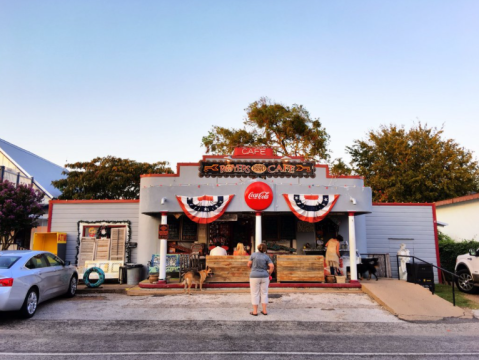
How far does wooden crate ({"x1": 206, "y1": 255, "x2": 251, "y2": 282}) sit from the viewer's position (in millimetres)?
12023

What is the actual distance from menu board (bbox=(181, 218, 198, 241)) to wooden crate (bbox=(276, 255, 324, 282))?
13.7 ft

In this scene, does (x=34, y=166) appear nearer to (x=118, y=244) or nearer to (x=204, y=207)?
(x=118, y=244)

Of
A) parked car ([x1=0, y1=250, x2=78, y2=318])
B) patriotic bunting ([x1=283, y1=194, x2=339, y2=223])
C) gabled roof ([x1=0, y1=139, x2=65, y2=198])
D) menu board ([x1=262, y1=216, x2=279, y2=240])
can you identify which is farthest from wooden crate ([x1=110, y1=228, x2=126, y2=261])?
gabled roof ([x1=0, y1=139, x2=65, y2=198])

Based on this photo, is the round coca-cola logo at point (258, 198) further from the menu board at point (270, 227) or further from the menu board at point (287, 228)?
the menu board at point (287, 228)

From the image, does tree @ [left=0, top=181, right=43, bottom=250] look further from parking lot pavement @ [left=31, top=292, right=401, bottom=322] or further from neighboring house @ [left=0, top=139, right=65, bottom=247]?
parking lot pavement @ [left=31, top=292, right=401, bottom=322]

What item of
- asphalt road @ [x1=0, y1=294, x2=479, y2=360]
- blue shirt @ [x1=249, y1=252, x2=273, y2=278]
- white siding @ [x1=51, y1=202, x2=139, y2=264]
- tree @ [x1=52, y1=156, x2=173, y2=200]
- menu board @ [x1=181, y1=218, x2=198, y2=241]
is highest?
tree @ [x1=52, y1=156, x2=173, y2=200]

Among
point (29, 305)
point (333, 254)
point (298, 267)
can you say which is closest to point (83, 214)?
point (29, 305)

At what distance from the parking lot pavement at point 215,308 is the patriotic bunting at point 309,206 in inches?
105

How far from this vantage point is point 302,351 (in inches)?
240

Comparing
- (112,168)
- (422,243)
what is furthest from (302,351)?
(112,168)

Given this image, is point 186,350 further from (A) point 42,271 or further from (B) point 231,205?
(B) point 231,205

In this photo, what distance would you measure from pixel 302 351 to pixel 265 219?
922 centimetres

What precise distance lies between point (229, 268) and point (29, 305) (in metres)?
5.79

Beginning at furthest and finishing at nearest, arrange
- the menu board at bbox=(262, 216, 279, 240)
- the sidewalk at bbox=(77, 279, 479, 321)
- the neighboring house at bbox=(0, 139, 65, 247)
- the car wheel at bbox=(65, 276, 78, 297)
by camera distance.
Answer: the neighboring house at bbox=(0, 139, 65, 247) → the menu board at bbox=(262, 216, 279, 240) → the car wheel at bbox=(65, 276, 78, 297) → the sidewalk at bbox=(77, 279, 479, 321)
